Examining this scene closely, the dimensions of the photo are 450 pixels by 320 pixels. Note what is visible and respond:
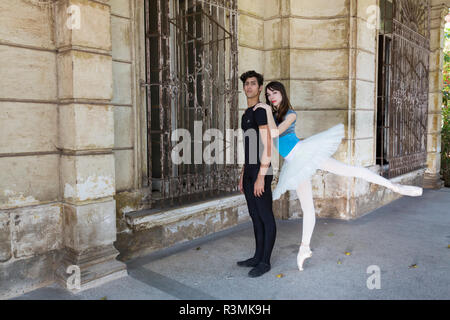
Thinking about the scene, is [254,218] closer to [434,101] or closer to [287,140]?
[287,140]

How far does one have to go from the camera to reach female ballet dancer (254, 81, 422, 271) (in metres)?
3.81

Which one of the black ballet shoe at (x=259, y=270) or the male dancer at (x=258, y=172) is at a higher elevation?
the male dancer at (x=258, y=172)

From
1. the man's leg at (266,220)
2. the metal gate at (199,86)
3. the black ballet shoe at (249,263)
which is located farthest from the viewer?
the metal gate at (199,86)

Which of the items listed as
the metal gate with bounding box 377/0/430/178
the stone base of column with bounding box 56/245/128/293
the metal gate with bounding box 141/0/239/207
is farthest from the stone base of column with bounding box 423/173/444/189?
the stone base of column with bounding box 56/245/128/293

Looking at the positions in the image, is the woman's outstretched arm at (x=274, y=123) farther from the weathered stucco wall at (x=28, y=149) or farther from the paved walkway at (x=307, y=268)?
the weathered stucco wall at (x=28, y=149)

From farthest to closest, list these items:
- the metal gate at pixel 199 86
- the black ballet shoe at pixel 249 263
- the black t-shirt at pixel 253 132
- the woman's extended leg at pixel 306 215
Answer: the metal gate at pixel 199 86 → the black ballet shoe at pixel 249 263 → the woman's extended leg at pixel 306 215 → the black t-shirt at pixel 253 132

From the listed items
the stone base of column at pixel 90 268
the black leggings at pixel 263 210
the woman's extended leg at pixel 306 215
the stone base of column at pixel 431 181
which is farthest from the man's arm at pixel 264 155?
the stone base of column at pixel 431 181

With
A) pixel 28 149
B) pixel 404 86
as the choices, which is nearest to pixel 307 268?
pixel 28 149

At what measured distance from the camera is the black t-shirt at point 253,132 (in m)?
3.61

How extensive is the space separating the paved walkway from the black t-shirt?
1.17 meters

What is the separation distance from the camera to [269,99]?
12.8 ft

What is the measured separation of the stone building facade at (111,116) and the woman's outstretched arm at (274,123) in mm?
1484
